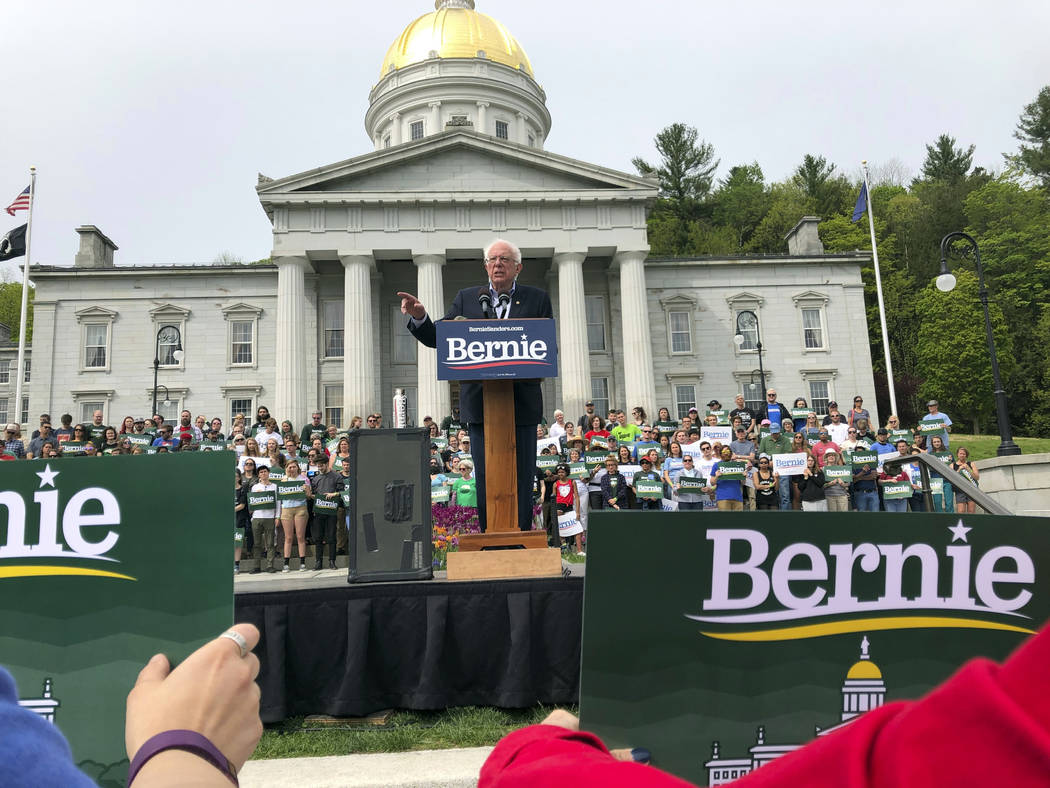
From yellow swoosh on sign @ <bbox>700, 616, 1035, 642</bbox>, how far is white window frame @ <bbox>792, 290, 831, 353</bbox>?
3862cm

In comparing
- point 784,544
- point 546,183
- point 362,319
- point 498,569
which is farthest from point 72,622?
point 546,183

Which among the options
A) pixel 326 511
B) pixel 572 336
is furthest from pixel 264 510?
pixel 572 336

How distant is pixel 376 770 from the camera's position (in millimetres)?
3662

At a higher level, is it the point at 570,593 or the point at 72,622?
the point at 72,622

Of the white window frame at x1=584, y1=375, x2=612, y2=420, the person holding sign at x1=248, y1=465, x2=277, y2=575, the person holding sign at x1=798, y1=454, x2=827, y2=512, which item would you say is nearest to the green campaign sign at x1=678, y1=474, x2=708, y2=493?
the person holding sign at x1=798, y1=454, x2=827, y2=512

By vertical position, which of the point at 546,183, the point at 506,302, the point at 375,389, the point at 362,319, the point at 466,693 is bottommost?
the point at 466,693

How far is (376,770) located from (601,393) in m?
35.0

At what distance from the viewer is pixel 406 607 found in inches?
198

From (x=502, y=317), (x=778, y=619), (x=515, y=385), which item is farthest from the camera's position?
(x=502, y=317)

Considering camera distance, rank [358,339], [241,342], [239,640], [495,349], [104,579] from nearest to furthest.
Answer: [239,640] → [104,579] → [495,349] → [358,339] → [241,342]

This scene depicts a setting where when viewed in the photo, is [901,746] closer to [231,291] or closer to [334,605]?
[334,605]

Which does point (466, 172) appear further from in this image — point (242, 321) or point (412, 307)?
point (412, 307)

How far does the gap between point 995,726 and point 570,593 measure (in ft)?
15.1

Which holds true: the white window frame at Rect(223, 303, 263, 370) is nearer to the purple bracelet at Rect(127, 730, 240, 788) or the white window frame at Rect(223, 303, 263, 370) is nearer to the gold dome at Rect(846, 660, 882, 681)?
the gold dome at Rect(846, 660, 882, 681)
